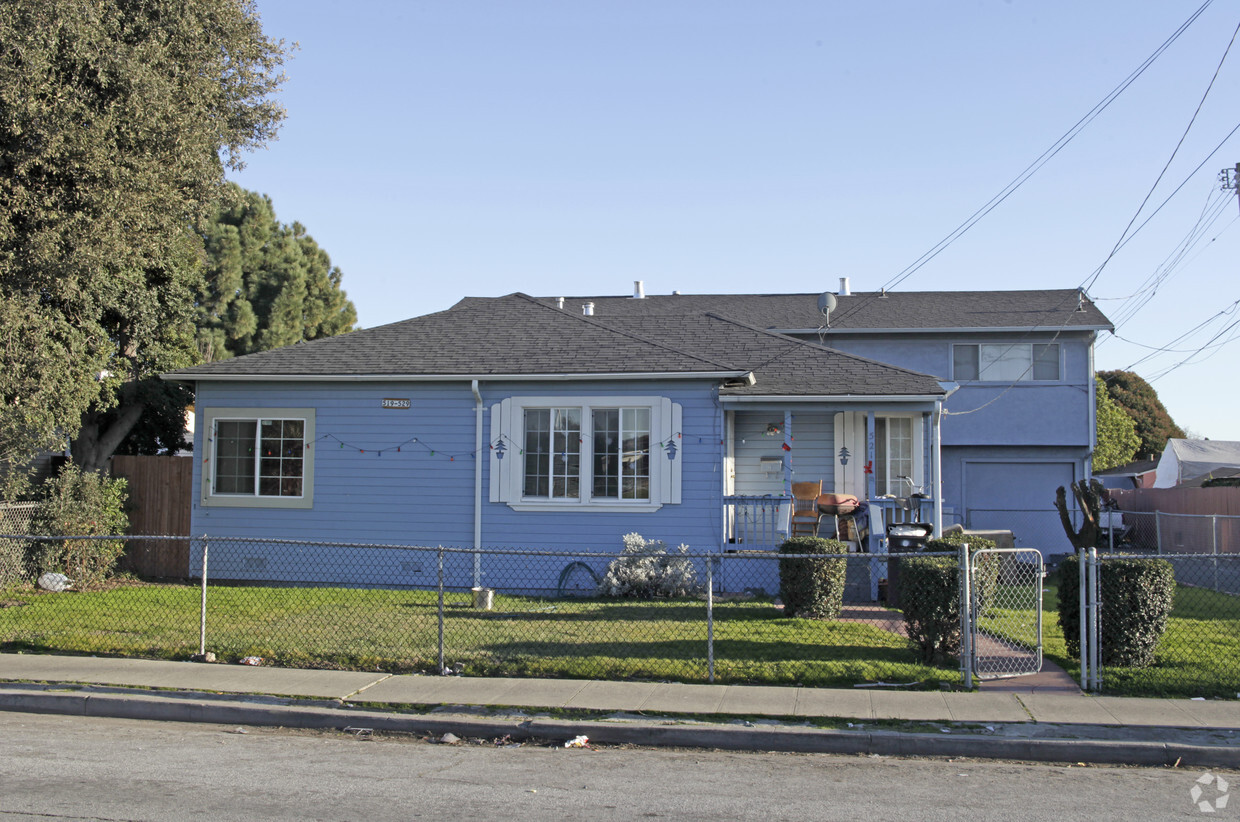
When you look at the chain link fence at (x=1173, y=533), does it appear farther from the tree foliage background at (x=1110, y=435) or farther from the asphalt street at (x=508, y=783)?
the tree foliage background at (x=1110, y=435)

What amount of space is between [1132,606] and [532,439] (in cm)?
875

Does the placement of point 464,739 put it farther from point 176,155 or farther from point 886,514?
point 176,155

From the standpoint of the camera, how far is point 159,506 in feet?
54.4

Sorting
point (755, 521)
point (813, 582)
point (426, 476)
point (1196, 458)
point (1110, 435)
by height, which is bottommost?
point (813, 582)

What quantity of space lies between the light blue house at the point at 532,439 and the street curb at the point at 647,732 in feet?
22.1

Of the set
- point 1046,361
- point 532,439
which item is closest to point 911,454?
point 532,439

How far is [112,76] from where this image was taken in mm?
13672

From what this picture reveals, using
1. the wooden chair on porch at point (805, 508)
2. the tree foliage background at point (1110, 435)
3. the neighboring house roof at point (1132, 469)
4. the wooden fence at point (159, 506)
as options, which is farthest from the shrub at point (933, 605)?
the tree foliage background at point (1110, 435)

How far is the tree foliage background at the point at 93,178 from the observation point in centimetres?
1298

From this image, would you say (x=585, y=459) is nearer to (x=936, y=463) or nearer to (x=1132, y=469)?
(x=936, y=463)

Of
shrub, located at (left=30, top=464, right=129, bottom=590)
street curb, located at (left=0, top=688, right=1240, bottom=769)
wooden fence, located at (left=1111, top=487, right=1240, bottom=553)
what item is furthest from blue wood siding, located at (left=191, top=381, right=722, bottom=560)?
wooden fence, located at (left=1111, top=487, right=1240, bottom=553)

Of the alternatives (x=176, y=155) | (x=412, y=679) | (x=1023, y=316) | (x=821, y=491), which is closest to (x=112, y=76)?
(x=176, y=155)

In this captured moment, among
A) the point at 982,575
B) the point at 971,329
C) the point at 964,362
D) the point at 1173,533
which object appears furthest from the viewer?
the point at 964,362

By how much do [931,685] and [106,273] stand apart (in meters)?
13.4
